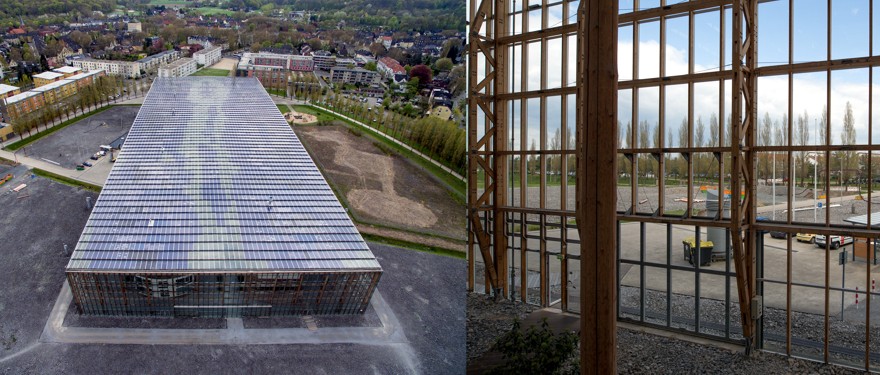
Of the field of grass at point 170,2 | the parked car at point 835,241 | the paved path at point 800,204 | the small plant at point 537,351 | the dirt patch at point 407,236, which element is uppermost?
the field of grass at point 170,2

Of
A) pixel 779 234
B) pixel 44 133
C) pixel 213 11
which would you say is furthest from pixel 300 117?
pixel 779 234

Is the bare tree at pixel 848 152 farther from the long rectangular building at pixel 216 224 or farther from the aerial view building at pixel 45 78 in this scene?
the aerial view building at pixel 45 78

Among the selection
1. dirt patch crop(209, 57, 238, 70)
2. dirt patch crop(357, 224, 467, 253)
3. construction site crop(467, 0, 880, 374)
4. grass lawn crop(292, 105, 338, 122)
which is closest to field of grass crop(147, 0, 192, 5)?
dirt patch crop(209, 57, 238, 70)

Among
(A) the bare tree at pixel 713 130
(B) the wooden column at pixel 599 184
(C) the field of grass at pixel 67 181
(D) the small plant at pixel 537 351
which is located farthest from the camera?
(D) the small plant at pixel 537 351

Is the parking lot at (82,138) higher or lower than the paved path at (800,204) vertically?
higher

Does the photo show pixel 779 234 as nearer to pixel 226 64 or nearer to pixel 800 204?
pixel 800 204

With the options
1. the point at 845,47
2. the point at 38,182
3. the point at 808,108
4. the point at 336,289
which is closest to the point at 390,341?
the point at 336,289

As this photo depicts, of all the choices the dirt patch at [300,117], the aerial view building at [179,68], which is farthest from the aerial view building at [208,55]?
the dirt patch at [300,117]
